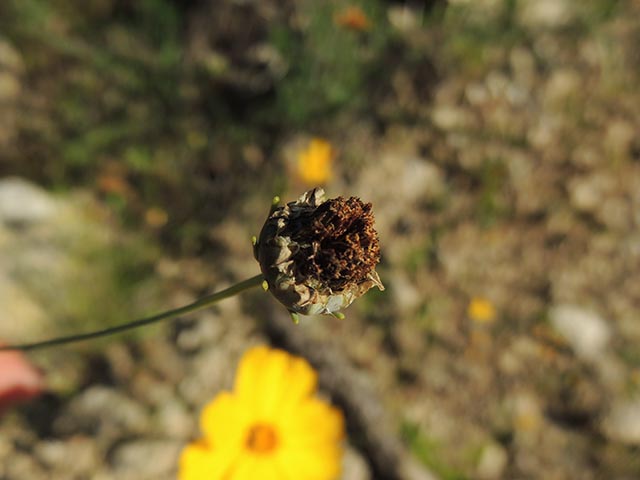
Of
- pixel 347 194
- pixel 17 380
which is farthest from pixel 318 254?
pixel 347 194

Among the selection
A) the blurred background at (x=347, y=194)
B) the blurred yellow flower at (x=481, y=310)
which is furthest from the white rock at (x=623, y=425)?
the blurred yellow flower at (x=481, y=310)

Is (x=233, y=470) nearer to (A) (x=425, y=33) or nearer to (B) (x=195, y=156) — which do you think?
(B) (x=195, y=156)

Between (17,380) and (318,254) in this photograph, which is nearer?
(318,254)

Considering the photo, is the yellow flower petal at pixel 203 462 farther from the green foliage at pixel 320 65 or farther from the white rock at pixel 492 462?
the green foliage at pixel 320 65

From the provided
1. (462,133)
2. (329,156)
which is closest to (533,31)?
(462,133)

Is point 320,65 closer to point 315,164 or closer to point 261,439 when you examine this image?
point 315,164

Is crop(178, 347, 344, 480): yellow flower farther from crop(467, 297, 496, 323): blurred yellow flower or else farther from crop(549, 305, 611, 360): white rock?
crop(549, 305, 611, 360): white rock

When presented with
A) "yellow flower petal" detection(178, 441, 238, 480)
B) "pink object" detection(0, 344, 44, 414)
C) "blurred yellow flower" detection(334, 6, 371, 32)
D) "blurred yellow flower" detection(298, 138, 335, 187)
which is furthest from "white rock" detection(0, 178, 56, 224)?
"blurred yellow flower" detection(334, 6, 371, 32)

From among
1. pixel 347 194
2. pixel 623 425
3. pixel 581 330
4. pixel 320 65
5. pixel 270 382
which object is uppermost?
pixel 320 65
